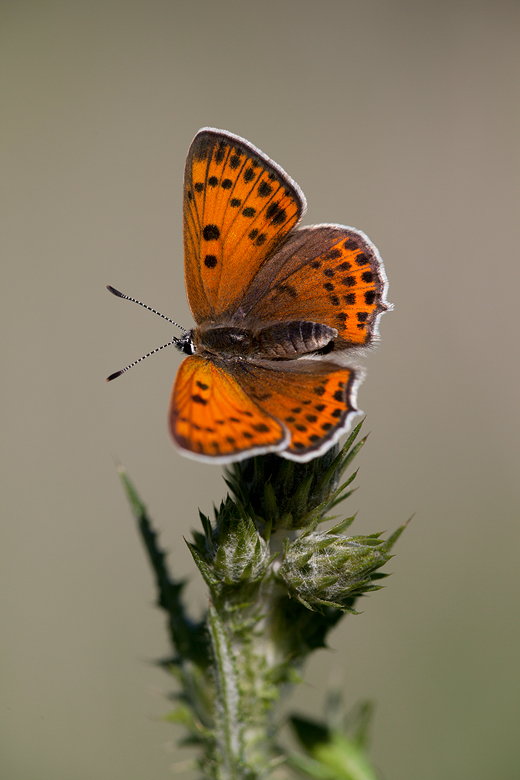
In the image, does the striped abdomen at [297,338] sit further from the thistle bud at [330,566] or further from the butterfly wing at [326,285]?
the thistle bud at [330,566]

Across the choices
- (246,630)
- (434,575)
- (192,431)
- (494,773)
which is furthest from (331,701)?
(434,575)

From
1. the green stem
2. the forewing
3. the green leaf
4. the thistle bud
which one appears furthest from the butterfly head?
the green leaf

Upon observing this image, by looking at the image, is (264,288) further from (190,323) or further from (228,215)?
(190,323)

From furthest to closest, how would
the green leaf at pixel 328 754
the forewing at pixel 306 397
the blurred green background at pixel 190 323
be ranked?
the blurred green background at pixel 190 323 → the green leaf at pixel 328 754 → the forewing at pixel 306 397

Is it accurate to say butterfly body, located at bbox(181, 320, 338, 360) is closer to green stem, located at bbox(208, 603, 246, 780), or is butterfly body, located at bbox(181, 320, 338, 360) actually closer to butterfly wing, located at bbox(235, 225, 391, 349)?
butterfly wing, located at bbox(235, 225, 391, 349)

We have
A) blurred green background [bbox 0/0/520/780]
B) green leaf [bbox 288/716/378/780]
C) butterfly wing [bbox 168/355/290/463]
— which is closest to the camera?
butterfly wing [bbox 168/355/290/463]

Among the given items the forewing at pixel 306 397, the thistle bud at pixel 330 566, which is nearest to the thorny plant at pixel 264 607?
the thistle bud at pixel 330 566

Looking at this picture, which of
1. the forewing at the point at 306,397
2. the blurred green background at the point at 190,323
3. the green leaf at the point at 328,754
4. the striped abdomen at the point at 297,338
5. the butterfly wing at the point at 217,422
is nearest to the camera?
the butterfly wing at the point at 217,422
